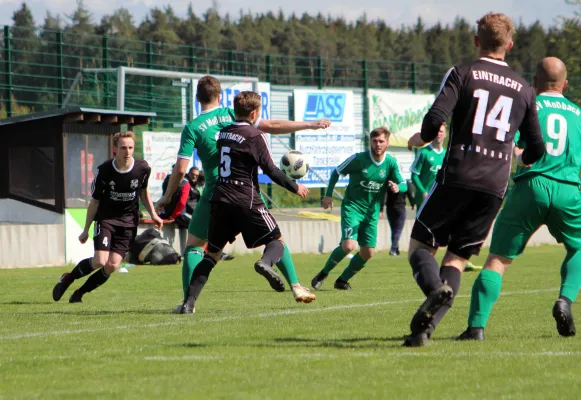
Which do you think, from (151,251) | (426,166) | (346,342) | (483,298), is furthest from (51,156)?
(483,298)

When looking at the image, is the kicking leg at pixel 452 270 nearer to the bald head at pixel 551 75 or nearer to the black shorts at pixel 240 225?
the bald head at pixel 551 75

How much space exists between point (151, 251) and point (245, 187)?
1106 centimetres

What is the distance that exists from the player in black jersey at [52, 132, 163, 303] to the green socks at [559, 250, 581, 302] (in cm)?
482

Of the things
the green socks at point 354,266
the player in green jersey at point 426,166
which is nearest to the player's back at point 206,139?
the green socks at point 354,266

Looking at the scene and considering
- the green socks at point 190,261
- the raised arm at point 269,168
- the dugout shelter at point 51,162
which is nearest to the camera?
the raised arm at point 269,168

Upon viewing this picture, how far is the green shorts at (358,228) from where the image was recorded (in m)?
13.3

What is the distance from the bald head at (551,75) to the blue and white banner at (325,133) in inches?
743

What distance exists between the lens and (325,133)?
27047mm

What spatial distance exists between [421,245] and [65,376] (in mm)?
2422

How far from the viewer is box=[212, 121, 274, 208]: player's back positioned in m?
8.66

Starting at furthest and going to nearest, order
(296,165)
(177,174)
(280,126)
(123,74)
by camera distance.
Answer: (123,74) < (296,165) < (177,174) < (280,126)

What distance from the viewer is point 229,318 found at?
8.72m

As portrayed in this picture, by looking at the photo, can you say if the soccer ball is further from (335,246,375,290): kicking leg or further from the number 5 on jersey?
the number 5 on jersey

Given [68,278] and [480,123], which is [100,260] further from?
[480,123]
